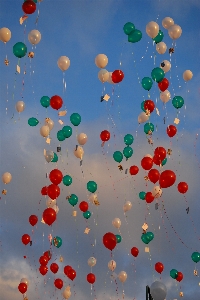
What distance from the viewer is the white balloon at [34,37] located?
7477 millimetres

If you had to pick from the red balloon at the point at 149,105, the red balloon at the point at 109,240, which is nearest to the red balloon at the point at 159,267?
the red balloon at the point at 109,240

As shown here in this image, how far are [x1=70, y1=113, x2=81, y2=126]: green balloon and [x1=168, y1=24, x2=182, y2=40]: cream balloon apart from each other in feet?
7.84

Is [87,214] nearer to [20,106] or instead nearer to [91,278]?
[91,278]

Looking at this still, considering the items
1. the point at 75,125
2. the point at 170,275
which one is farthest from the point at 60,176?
the point at 170,275

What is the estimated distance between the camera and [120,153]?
8.59m

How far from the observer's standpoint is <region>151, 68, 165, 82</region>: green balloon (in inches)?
294

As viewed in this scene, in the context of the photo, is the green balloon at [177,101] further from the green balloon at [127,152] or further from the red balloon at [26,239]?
the red balloon at [26,239]

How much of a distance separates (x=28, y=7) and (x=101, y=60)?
173 centimetres

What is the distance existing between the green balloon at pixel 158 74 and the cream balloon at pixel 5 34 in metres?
2.68

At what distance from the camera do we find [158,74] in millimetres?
7465

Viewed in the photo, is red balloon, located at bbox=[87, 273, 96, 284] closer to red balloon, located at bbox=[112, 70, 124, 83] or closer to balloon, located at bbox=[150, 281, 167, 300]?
balloon, located at bbox=[150, 281, 167, 300]

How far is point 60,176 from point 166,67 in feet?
9.55

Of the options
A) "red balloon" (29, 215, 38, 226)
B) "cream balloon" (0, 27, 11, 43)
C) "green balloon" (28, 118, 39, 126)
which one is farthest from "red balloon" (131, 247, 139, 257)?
"cream balloon" (0, 27, 11, 43)

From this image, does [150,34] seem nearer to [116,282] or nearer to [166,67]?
[166,67]
